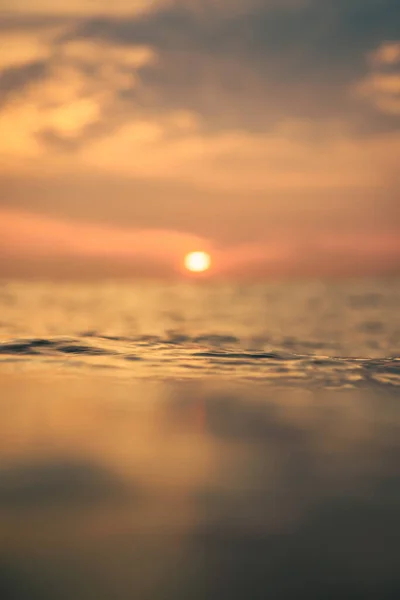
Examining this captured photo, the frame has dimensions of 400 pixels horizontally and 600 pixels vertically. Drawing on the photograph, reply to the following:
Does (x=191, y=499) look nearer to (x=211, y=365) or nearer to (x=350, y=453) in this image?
(x=350, y=453)

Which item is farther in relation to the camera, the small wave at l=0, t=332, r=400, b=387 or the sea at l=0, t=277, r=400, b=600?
the small wave at l=0, t=332, r=400, b=387

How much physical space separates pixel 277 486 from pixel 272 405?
2705 mm

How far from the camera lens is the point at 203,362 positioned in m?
10.6

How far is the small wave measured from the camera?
9.17 m

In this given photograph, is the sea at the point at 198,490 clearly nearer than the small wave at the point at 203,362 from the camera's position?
Yes

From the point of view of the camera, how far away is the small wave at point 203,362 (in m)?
9.17

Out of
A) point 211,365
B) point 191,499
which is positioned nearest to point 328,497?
point 191,499

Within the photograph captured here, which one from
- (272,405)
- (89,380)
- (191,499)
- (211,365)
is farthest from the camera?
(211,365)

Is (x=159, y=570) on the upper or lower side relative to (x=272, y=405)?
lower

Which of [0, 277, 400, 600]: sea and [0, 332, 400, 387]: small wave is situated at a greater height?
[0, 332, 400, 387]: small wave

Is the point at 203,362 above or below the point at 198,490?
above

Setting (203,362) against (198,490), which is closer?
(198,490)

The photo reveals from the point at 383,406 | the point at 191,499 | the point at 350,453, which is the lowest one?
the point at 191,499

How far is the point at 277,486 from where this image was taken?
13.8 ft
